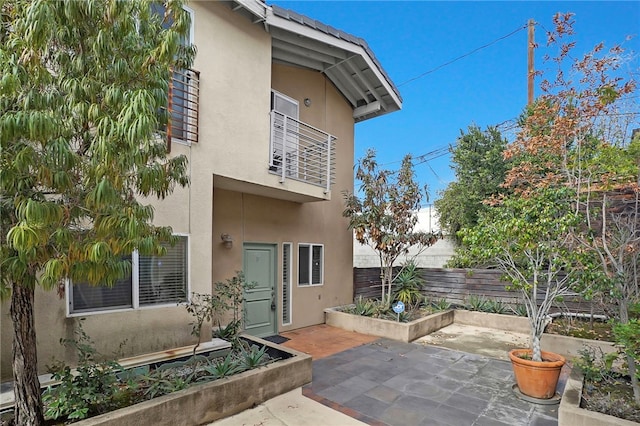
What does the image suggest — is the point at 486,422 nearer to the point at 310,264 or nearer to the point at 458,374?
the point at 458,374

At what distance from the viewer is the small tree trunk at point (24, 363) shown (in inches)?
133

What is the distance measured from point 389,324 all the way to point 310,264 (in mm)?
2702

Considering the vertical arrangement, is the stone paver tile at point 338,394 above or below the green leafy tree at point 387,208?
below

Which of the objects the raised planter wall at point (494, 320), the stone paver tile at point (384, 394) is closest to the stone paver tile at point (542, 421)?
the stone paver tile at point (384, 394)

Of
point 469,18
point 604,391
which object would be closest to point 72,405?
point 604,391

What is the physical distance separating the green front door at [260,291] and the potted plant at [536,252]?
4.86 m

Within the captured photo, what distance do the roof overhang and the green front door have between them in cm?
504

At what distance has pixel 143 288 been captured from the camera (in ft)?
17.8

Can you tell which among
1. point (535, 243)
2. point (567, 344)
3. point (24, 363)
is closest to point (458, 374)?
point (535, 243)

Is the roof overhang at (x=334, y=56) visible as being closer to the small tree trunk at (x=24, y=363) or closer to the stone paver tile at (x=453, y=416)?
the small tree trunk at (x=24, y=363)

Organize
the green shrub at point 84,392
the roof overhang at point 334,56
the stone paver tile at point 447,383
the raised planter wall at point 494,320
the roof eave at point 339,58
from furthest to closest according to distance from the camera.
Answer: the raised planter wall at point 494,320 → the roof eave at point 339,58 → the roof overhang at point 334,56 → the stone paver tile at point 447,383 → the green shrub at point 84,392

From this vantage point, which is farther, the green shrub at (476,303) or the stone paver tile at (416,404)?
the green shrub at (476,303)

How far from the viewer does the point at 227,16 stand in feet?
22.0

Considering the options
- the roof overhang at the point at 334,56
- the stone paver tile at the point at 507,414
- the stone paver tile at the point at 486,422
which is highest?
the roof overhang at the point at 334,56
